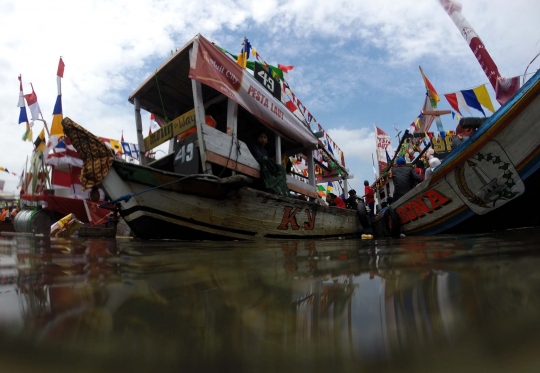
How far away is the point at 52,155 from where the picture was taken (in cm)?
898

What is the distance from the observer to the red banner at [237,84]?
398 cm

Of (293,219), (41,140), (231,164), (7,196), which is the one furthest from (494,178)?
(7,196)

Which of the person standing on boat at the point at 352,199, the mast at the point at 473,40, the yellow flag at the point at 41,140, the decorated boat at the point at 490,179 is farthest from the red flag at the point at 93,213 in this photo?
the mast at the point at 473,40

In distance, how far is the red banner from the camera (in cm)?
398

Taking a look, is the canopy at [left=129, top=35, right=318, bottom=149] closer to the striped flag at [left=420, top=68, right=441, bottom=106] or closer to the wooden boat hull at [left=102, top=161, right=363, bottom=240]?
the wooden boat hull at [left=102, top=161, right=363, bottom=240]

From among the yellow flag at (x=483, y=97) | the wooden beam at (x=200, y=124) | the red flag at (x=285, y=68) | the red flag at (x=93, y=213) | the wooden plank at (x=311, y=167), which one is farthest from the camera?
the red flag at (x=93, y=213)

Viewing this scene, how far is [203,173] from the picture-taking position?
371 cm

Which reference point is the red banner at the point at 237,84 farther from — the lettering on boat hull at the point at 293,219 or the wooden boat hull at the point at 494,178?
the wooden boat hull at the point at 494,178

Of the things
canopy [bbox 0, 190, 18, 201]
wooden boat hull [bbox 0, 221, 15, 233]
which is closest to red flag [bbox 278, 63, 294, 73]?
wooden boat hull [bbox 0, 221, 15, 233]

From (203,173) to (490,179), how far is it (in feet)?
12.0

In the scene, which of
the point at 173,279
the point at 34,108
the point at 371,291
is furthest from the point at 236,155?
the point at 34,108

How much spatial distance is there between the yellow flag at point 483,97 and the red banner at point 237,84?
7.00 meters

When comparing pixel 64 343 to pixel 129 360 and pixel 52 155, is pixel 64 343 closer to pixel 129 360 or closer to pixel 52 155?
pixel 129 360

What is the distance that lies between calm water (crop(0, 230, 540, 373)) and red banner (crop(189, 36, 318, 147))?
3538 mm
